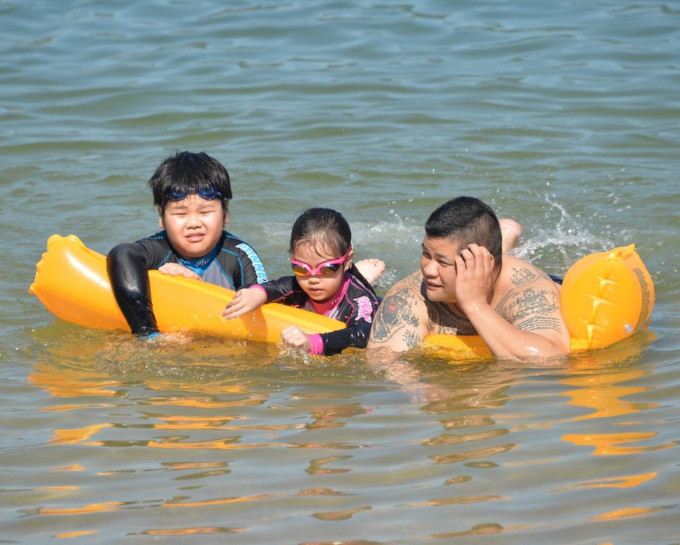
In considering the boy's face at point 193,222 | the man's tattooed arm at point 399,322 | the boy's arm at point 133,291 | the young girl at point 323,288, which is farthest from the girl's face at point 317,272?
the boy's arm at point 133,291

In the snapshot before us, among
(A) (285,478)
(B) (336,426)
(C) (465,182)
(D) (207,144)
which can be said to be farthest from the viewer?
(D) (207,144)

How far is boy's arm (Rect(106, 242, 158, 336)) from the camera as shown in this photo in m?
6.16

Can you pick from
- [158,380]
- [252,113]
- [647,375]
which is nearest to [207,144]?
[252,113]

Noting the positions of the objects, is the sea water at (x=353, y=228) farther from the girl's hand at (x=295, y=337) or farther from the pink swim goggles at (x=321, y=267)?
the pink swim goggles at (x=321, y=267)

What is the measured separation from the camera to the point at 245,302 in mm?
5910

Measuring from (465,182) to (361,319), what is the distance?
13.4ft

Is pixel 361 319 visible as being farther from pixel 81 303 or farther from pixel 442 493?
pixel 442 493

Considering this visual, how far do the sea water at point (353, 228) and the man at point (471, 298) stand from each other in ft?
0.49

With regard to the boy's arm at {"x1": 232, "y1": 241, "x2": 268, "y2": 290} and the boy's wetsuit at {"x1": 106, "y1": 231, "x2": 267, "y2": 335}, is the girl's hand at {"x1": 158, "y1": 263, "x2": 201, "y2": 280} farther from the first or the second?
the boy's arm at {"x1": 232, "y1": 241, "x2": 268, "y2": 290}

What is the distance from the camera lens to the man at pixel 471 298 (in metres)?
5.30

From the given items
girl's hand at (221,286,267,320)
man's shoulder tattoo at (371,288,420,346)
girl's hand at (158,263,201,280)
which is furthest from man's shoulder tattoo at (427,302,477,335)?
girl's hand at (158,263,201,280)

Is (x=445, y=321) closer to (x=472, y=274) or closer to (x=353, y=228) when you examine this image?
(x=472, y=274)

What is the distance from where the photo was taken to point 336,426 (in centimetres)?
461

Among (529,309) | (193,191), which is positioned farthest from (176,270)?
(529,309)
